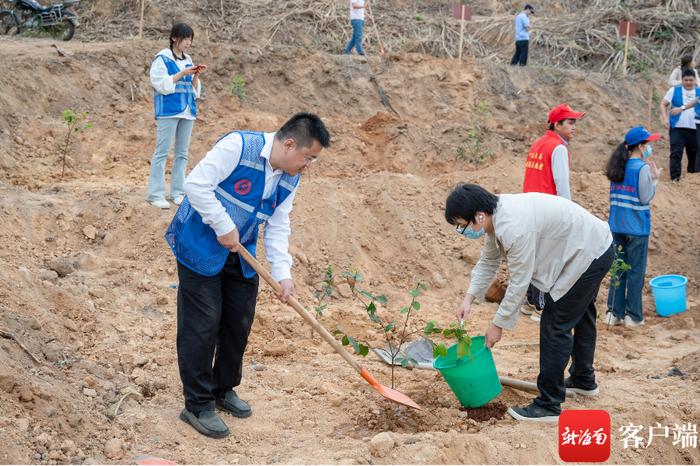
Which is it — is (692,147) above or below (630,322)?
Result: above

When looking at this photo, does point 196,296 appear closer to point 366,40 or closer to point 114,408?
point 114,408

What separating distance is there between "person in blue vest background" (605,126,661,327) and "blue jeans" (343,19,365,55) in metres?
6.41

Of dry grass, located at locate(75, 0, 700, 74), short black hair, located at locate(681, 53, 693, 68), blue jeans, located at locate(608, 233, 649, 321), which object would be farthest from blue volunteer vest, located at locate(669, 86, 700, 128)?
dry grass, located at locate(75, 0, 700, 74)

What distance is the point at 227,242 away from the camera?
4.08 m

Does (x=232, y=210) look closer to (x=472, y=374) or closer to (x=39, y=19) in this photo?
(x=472, y=374)

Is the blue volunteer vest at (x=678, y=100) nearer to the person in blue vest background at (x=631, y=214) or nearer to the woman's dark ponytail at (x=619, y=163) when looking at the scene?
the person in blue vest background at (x=631, y=214)

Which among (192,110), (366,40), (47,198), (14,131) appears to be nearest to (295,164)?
(192,110)

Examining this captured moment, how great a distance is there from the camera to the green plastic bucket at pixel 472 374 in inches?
180

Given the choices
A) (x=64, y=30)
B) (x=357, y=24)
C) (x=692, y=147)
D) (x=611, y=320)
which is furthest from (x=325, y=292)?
(x=64, y=30)

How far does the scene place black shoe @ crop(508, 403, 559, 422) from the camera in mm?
4660

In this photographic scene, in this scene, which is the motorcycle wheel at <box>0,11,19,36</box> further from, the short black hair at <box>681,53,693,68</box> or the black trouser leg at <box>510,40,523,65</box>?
the short black hair at <box>681,53,693,68</box>

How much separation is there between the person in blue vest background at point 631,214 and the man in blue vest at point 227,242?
11.6ft

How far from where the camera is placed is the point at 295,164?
412 centimetres

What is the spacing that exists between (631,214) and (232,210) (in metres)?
4.08
